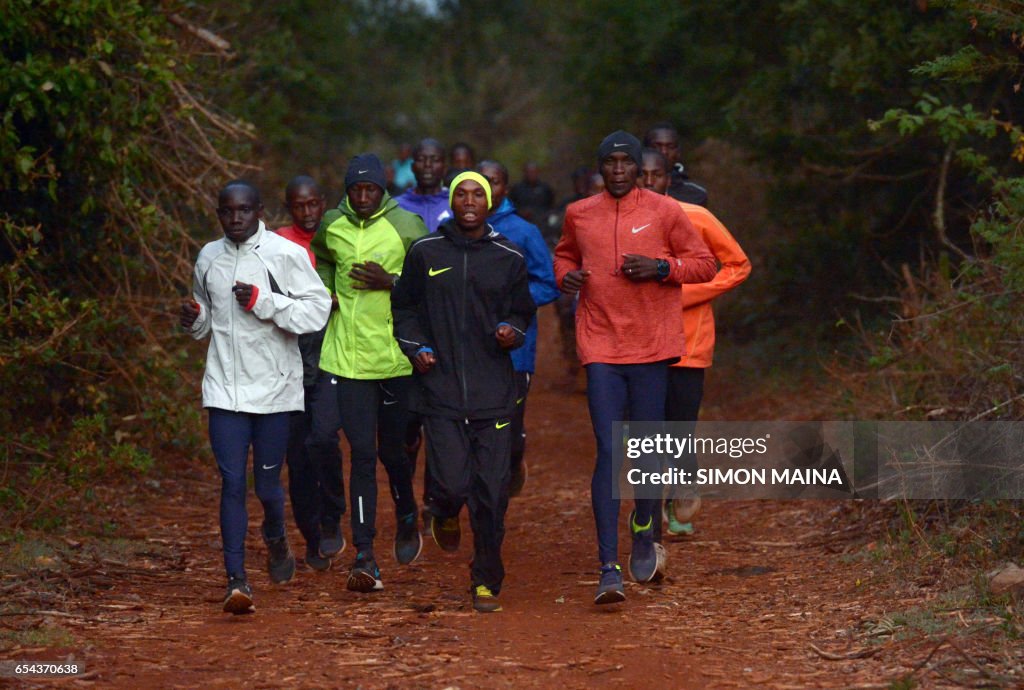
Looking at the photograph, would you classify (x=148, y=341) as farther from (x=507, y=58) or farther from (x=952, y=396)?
(x=507, y=58)

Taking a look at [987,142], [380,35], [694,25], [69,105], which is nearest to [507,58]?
[380,35]

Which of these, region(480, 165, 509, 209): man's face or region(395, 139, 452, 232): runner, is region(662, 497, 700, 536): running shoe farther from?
region(395, 139, 452, 232): runner

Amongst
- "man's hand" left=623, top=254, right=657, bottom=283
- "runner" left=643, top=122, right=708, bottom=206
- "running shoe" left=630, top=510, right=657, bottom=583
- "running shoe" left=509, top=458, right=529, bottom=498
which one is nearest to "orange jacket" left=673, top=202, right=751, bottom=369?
"runner" left=643, top=122, right=708, bottom=206

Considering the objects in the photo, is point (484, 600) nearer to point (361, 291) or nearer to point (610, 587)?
point (610, 587)

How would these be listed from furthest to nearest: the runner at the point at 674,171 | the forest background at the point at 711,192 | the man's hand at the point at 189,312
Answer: the runner at the point at 674,171, the forest background at the point at 711,192, the man's hand at the point at 189,312

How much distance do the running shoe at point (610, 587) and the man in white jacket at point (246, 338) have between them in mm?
1747

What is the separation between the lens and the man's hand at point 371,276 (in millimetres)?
8500

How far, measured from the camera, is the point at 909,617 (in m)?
7.16

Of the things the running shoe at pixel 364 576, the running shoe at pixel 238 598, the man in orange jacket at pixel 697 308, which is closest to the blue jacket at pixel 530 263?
the man in orange jacket at pixel 697 308

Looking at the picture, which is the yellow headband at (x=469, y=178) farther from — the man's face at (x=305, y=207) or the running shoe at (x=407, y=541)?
the running shoe at (x=407, y=541)

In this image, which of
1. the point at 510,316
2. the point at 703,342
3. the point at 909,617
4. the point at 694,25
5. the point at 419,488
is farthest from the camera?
the point at 694,25

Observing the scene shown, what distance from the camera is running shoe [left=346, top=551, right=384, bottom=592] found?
8273 millimetres

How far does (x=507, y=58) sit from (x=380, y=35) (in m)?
4.62

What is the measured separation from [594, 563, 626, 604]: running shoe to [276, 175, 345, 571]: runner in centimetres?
196
